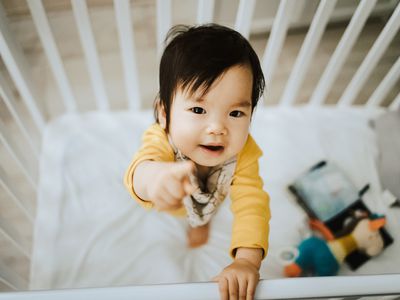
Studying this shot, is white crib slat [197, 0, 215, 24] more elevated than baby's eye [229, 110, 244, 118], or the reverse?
white crib slat [197, 0, 215, 24]

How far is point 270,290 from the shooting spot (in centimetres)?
51

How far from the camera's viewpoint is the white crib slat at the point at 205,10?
31.3 inches

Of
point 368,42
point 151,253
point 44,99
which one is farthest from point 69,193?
point 368,42

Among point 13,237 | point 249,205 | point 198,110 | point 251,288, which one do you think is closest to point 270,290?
point 251,288

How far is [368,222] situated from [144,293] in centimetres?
63

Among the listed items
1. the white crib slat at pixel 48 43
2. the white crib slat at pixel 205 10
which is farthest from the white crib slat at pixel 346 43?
the white crib slat at pixel 48 43

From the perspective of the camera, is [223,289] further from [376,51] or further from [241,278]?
[376,51]

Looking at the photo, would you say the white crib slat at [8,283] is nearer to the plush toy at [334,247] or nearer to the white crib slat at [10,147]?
the white crib slat at [10,147]

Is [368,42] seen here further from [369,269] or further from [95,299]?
[95,299]

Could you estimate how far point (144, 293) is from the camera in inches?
19.3

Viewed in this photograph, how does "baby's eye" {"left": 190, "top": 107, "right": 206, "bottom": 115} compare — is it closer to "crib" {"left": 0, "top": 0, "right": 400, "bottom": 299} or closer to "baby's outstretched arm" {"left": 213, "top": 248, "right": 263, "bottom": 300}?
"baby's outstretched arm" {"left": 213, "top": 248, "right": 263, "bottom": 300}

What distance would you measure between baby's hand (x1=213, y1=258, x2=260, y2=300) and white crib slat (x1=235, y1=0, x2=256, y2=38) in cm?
53

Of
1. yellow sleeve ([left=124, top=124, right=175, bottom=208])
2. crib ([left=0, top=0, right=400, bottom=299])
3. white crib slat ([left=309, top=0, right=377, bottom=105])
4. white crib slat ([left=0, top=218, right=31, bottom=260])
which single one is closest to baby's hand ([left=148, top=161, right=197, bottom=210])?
yellow sleeve ([left=124, top=124, right=175, bottom=208])

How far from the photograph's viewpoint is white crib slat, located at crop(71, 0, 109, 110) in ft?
2.53
